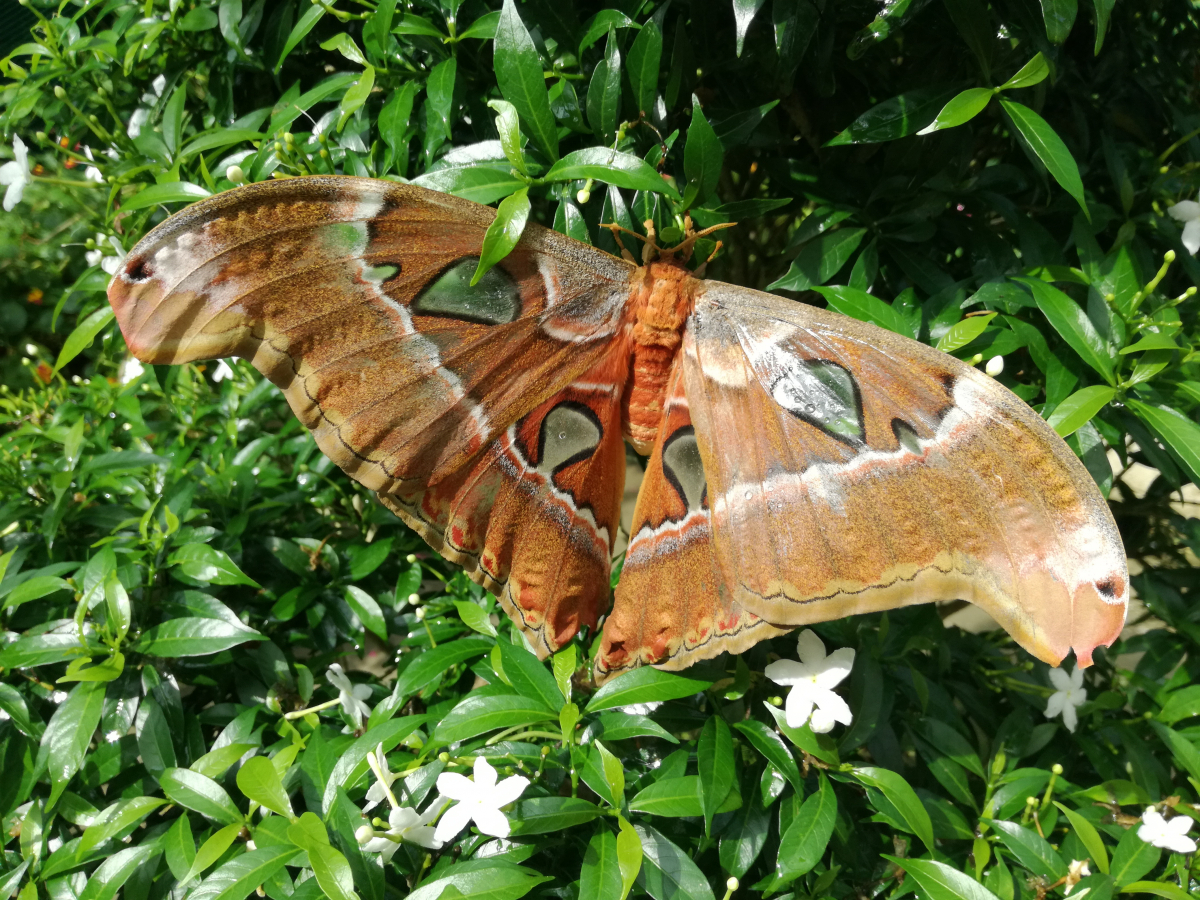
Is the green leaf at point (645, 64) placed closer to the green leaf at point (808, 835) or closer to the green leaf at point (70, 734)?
the green leaf at point (808, 835)

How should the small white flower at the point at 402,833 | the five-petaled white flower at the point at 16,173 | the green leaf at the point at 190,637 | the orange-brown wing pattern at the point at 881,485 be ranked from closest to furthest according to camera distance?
the orange-brown wing pattern at the point at 881,485
the small white flower at the point at 402,833
the green leaf at the point at 190,637
the five-petaled white flower at the point at 16,173

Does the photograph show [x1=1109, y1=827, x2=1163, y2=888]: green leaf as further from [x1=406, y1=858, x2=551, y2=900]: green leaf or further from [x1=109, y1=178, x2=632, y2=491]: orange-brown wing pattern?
[x1=109, y1=178, x2=632, y2=491]: orange-brown wing pattern

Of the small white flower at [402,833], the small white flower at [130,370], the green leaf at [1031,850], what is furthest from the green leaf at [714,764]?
the small white flower at [130,370]

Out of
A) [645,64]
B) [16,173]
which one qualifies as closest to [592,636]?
[645,64]

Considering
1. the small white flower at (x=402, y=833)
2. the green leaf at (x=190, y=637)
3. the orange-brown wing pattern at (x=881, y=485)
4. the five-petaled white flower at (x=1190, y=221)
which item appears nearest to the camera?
the orange-brown wing pattern at (x=881, y=485)

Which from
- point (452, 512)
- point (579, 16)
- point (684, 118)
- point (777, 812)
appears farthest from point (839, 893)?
point (579, 16)
